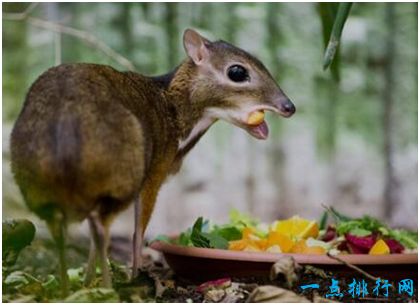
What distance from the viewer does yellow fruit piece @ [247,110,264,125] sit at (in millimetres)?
2346

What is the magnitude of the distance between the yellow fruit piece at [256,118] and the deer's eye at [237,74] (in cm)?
10

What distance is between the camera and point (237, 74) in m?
2.38

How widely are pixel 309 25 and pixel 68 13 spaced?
1.22m

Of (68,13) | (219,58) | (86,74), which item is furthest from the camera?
(68,13)

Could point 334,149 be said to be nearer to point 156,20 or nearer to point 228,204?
point 228,204

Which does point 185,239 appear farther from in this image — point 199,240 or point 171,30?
point 171,30

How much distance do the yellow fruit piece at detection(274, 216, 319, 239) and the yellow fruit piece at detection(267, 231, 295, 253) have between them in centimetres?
12

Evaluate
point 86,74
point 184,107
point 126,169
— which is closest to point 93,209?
point 126,169

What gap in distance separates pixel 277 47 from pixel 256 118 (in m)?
1.46

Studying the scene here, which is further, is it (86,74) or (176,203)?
(176,203)

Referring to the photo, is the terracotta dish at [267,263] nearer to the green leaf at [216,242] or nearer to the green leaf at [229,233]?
the green leaf at [216,242]

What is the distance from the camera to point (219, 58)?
239cm

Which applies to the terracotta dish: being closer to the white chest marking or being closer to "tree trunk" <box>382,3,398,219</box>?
the white chest marking

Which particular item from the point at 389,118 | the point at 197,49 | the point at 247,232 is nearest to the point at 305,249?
the point at 247,232
